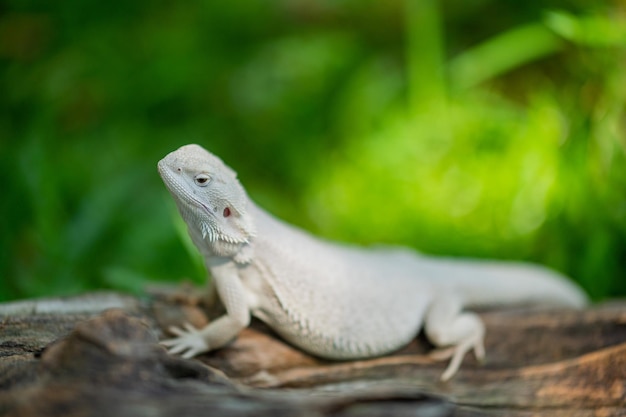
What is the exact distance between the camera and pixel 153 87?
21.8 ft

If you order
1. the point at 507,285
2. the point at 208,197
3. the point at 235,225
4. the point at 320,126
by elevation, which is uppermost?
the point at 320,126

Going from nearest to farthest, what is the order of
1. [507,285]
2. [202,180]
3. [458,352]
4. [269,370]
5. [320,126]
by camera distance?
[202,180]
[269,370]
[458,352]
[507,285]
[320,126]

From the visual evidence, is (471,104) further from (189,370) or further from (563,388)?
(189,370)

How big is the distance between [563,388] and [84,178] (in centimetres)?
424

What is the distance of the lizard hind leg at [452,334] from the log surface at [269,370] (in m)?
0.06

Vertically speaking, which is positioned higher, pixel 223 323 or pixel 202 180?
pixel 202 180

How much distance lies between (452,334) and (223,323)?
4.02ft

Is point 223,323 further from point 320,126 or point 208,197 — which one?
point 320,126

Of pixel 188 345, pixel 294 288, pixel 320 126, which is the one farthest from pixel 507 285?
pixel 320 126

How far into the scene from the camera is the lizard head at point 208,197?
107 inches

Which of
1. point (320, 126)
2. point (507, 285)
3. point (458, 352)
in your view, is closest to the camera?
point (458, 352)

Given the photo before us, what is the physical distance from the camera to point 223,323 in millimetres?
2891

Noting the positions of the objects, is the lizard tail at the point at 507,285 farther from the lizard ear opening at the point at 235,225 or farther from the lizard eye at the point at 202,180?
the lizard eye at the point at 202,180

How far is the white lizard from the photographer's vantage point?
9.19 ft
